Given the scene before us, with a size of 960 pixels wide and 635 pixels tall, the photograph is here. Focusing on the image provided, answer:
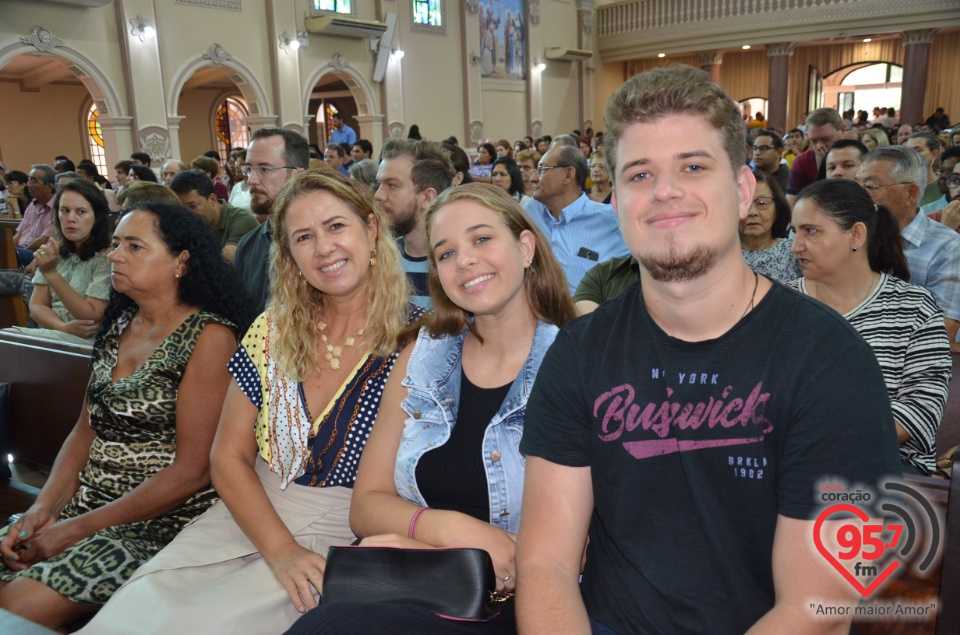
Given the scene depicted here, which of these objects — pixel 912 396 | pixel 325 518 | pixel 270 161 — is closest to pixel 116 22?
pixel 270 161

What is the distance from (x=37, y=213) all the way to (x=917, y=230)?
7.99 metres

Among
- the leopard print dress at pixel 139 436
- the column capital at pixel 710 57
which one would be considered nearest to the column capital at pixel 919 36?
the column capital at pixel 710 57

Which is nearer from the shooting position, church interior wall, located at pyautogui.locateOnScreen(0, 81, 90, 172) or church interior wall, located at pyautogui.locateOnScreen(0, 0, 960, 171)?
church interior wall, located at pyautogui.locateOnScreen(0, 0, 960, 171)

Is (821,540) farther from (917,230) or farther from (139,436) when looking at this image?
(917,230)

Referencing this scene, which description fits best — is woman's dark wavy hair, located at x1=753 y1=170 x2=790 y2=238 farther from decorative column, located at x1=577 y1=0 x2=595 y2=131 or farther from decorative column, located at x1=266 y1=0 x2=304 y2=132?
decorative column, located at x1=577 y1=0 x2=595 y2=131

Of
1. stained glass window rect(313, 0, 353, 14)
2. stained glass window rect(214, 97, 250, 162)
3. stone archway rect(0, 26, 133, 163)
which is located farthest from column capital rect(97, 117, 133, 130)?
stained glass window rect(214, 97, 250, 162)

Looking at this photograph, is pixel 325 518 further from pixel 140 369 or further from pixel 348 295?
pixel 140 369

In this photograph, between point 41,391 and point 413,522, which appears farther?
point 41,391

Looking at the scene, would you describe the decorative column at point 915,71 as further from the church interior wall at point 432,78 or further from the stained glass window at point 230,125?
the stained glass window at point 230,125

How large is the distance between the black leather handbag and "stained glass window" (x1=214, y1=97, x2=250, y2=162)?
1833 centimetres

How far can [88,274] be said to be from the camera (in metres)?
4.02

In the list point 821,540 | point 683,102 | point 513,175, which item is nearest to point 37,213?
point 513,175

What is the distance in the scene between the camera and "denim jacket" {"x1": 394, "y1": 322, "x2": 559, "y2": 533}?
5.69 feet

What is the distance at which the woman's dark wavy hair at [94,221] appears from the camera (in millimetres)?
3883
